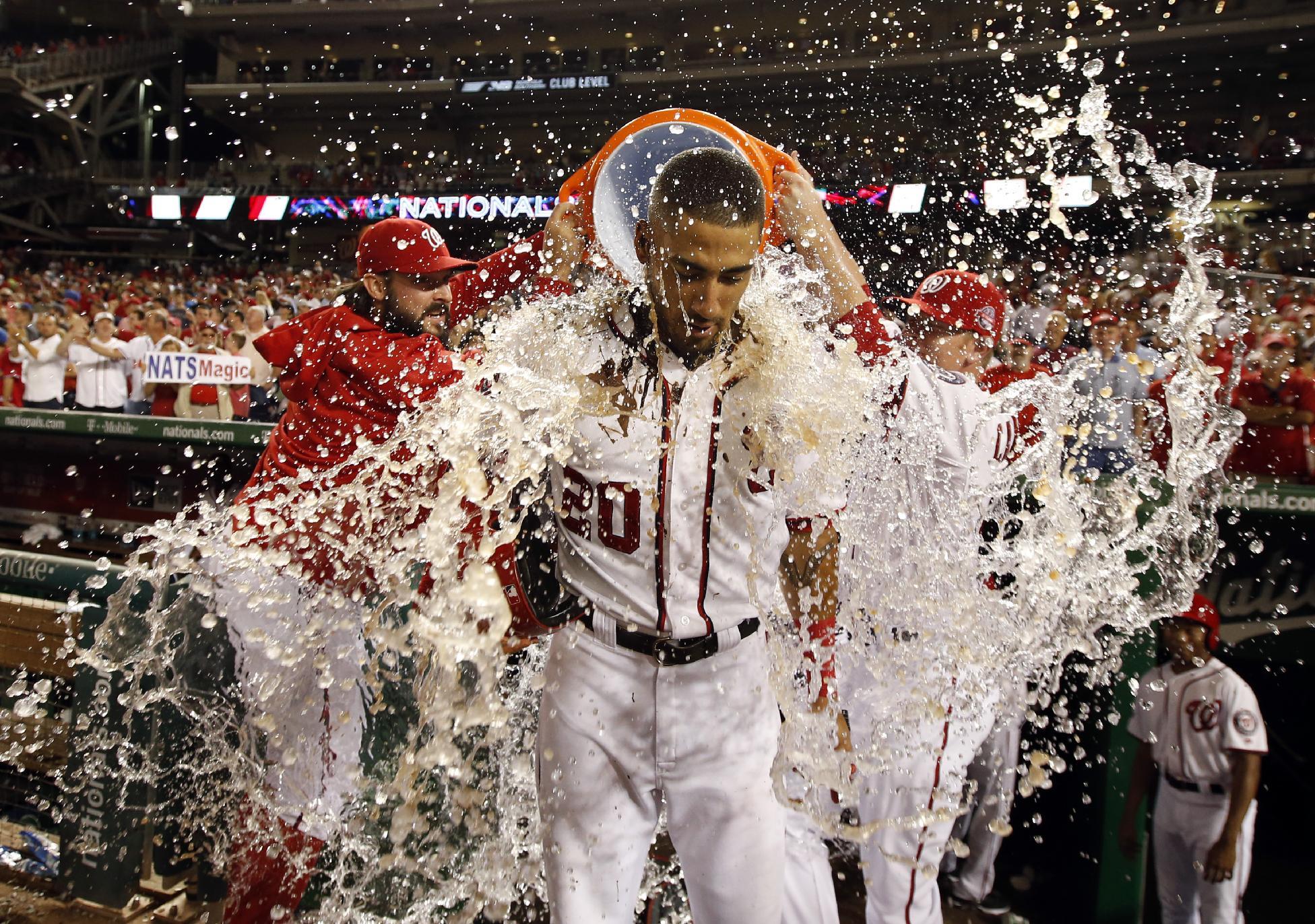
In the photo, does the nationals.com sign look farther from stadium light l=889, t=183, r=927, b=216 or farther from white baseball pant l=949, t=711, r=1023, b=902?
stadium light l=889, t=183, r=927, b=216

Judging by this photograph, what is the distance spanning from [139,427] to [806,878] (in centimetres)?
537

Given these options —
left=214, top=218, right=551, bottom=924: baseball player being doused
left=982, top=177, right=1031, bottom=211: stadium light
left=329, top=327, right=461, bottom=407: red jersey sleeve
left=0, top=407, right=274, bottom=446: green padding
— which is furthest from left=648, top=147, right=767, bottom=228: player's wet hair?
left=982, top=177, right=1031, bottom=211: stadium light

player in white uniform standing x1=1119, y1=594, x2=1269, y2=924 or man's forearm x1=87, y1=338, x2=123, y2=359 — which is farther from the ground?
man's forearm x1=87, y1=338, x2=123, y2=359

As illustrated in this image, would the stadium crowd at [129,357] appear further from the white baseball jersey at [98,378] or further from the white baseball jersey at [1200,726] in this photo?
the white baseball jersey at [1200,726]

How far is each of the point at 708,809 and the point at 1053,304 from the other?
8575 mm

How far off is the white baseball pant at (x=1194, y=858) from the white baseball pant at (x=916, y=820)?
73 centimetres

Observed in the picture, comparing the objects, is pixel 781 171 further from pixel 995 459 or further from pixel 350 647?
pixel 350 647

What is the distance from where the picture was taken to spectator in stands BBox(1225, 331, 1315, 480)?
4035 mm

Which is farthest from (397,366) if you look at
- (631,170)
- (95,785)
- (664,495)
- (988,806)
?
(988,806)

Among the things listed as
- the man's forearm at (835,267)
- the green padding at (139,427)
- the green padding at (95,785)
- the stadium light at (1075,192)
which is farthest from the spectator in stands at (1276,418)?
the stadium light at (1075,192)

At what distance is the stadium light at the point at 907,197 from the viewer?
16812mm

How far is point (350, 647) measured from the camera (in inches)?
122

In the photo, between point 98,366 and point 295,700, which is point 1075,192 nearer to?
point 98,366

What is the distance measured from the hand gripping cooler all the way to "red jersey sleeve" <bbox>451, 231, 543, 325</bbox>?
0.66 m
